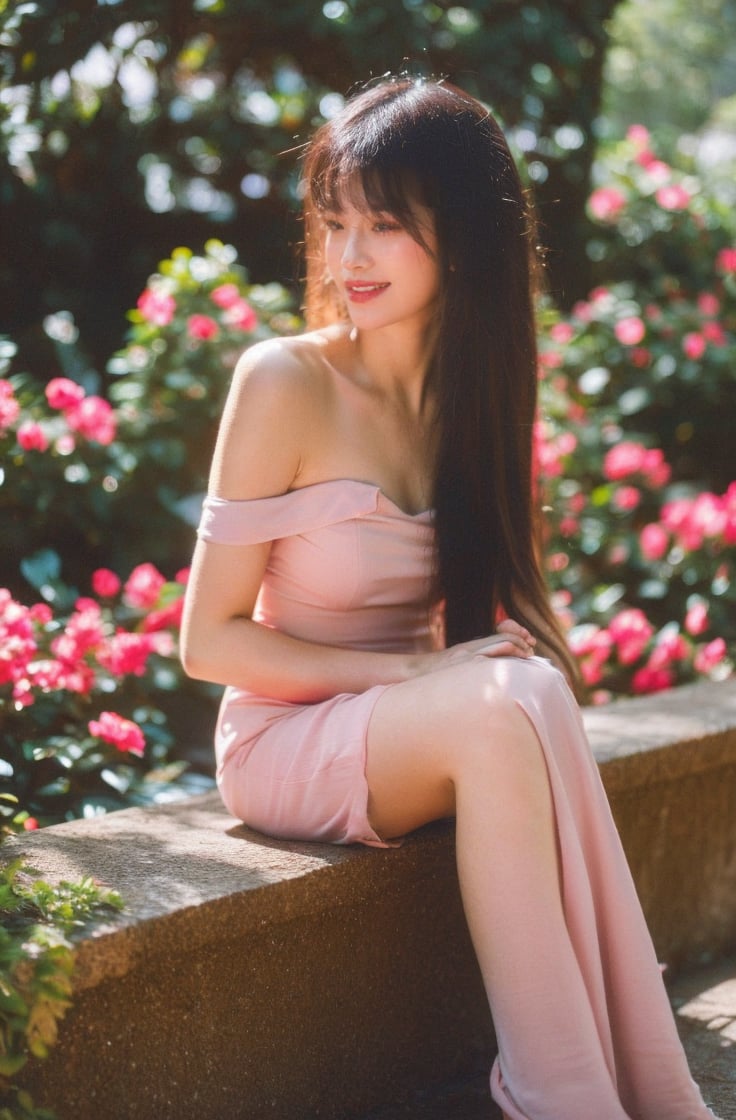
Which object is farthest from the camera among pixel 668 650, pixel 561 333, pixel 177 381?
pixel 561 333

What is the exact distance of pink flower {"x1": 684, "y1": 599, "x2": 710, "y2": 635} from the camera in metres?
3.73

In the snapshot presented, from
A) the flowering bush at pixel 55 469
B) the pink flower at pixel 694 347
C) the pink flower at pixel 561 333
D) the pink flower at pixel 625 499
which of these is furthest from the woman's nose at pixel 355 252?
the pink flower at pixel 694 347

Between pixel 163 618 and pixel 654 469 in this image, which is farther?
pixel 654 469

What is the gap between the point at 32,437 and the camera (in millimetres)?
3145

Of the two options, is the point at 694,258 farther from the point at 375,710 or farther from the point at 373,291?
the point at 375,710

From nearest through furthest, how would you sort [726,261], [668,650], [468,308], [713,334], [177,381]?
[468,308] → [177,381] → [668,650] → [713,334] → [726,261]

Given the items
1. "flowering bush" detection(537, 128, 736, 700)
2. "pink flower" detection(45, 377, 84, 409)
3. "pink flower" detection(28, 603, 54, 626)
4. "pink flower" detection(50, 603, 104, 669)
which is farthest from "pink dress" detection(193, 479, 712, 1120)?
"flowering bush" detection(537, 128, 736, 700)

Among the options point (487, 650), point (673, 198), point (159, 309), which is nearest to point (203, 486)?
point (159, 309)

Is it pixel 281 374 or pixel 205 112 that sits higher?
pixel 205 112

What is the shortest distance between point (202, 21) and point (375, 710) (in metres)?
2.97

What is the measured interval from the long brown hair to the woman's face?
0.07 ft

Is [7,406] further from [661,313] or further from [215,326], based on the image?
[661,313]

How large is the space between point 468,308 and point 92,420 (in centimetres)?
123

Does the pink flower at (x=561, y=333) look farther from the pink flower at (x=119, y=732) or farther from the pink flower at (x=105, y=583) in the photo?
the pink flower at (x=119, y=732)
